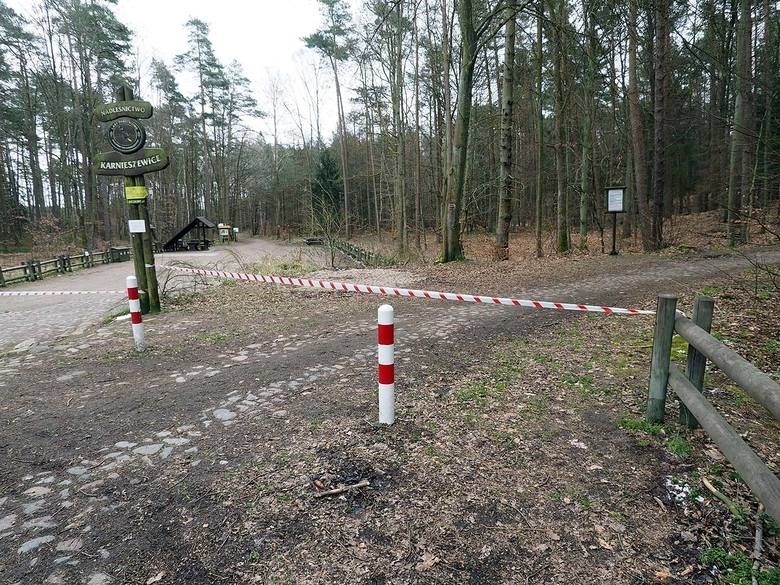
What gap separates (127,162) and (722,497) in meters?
9.18

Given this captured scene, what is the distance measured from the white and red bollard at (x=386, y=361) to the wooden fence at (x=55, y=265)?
1904cm

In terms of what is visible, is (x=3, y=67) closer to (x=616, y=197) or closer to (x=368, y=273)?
(x=368, y=273)

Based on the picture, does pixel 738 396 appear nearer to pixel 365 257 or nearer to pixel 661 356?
pixel 661 356

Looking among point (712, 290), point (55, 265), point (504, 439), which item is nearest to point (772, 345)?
point (712, 290)

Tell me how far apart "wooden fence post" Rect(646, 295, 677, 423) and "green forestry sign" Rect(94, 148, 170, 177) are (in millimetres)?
8051

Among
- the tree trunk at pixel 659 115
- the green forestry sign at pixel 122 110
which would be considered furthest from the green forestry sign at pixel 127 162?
the tree trunk at pixel 659 115

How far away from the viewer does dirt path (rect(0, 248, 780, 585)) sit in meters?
2.37

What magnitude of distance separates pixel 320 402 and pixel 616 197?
12929 millimetres

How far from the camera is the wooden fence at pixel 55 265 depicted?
17450 millimetres

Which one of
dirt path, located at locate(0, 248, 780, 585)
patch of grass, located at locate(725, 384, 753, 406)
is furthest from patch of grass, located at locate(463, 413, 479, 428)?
patch of grass, located at locate(725, 384, 753, 406)

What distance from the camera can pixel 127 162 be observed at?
25.5ft

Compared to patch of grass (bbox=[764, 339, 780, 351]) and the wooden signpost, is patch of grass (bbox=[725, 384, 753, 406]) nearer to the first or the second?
patch of grass (bbox=[764, 339, 780, 351])

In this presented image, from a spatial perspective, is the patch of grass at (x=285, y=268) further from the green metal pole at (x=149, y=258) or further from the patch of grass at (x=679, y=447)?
the patch of grass at (x=679, y=447)

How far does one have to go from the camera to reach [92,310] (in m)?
10.6
